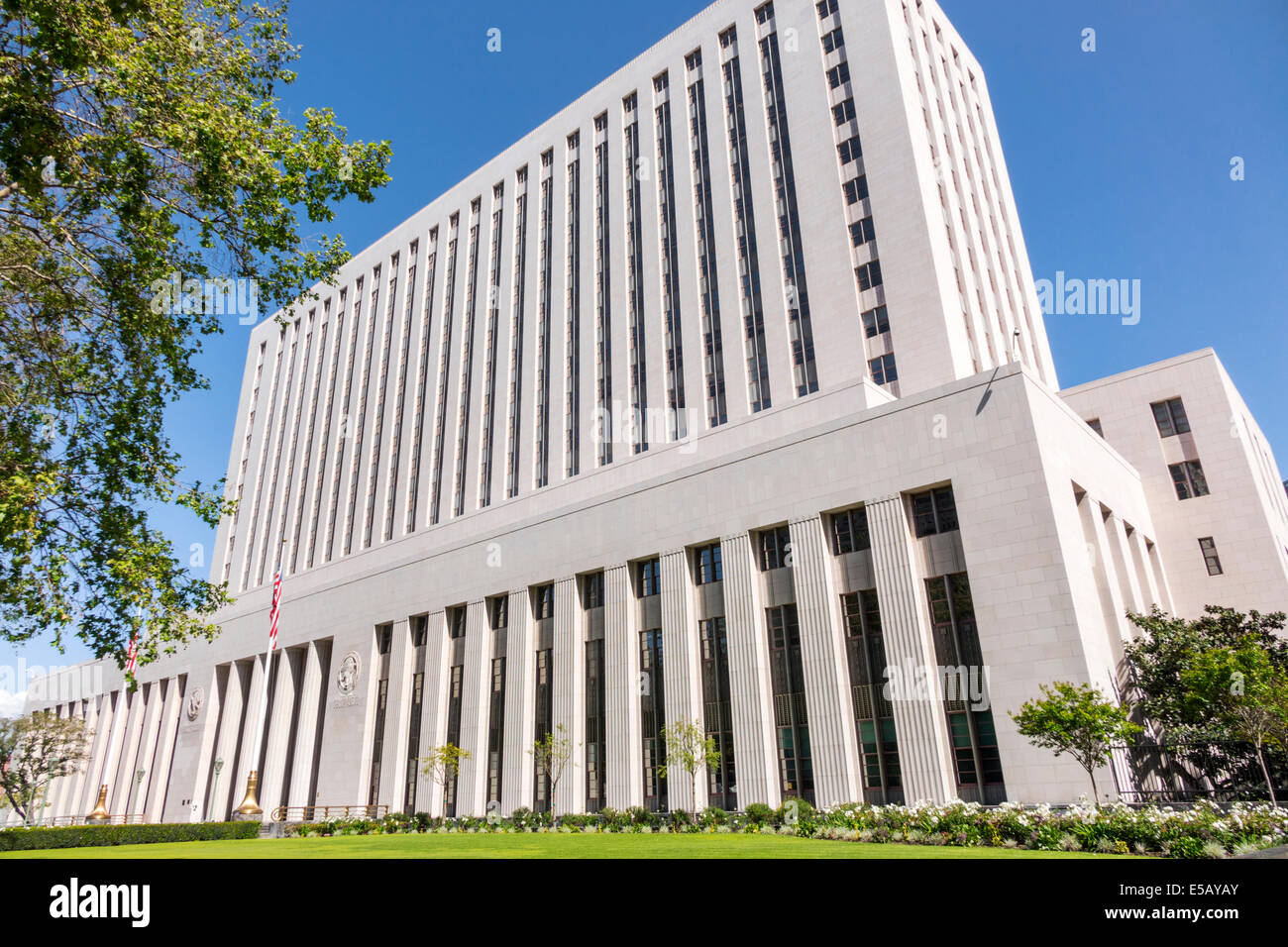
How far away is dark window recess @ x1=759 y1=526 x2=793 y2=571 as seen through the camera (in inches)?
1216

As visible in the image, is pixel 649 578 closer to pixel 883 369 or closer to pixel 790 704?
pixel 790 704

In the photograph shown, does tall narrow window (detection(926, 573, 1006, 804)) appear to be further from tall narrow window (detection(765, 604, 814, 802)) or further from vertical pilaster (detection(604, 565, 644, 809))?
vertical pilaster (detection(604, 565, 644, 809))

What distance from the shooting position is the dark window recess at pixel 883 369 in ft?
126

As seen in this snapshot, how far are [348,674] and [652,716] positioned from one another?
22.0 m

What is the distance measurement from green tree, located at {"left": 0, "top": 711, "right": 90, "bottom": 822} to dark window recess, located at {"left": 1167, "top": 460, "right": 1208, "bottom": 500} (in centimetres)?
8037

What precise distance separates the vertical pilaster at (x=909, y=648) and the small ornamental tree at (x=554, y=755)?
15009mm

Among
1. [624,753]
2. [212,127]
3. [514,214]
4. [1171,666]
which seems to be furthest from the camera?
[514,214]

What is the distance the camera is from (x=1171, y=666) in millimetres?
25859

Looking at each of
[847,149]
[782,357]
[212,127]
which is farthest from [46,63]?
[847,149]

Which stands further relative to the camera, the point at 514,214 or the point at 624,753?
the point at 514,214

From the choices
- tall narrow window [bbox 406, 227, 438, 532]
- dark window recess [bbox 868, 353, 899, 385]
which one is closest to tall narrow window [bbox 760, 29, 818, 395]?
dark window recess [bbox 868, 353, 899, 385]

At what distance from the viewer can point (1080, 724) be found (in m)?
20.3
